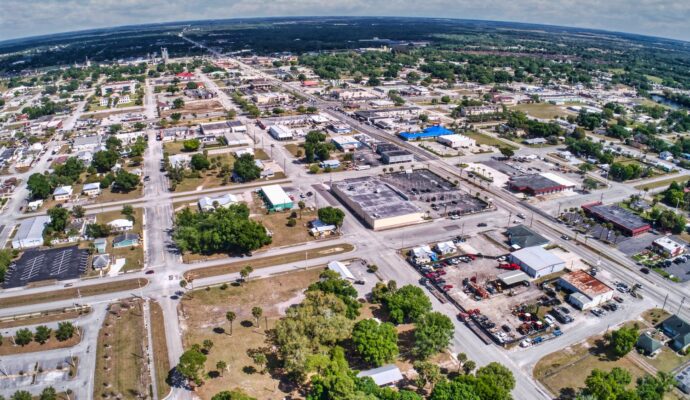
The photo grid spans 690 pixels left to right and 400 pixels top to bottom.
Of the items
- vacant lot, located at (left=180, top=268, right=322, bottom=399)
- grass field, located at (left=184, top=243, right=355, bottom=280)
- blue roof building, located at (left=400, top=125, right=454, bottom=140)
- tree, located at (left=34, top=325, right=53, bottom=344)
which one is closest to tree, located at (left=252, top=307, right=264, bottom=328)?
vacant lot, located at (left=180, top=268, right=322, bottom=399)

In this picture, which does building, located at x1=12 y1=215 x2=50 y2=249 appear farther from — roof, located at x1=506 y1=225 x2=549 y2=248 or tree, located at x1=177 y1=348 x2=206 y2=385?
roof, located at x1=506 y1=225 x2=549 y2=248

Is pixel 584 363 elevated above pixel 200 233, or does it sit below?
below

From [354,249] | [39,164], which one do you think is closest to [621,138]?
[354,249]

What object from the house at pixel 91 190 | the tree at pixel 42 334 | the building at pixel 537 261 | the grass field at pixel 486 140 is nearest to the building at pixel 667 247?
the building at pixel 537 261

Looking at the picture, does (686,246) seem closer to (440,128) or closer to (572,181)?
(572,181)

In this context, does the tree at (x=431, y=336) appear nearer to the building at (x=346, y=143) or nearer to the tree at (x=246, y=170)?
the tree at (x=246, y=170)
